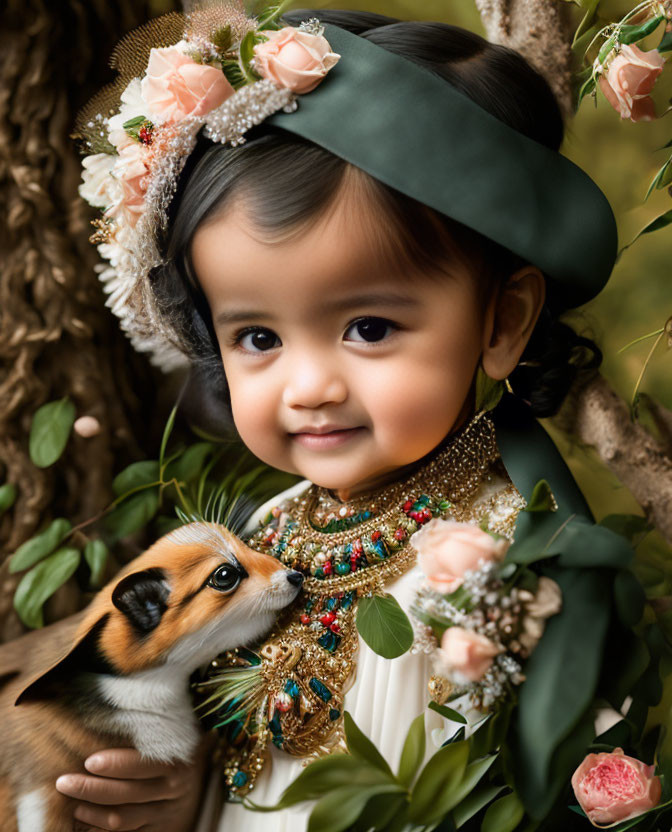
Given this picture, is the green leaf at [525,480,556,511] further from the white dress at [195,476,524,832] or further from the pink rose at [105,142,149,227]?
the pink rose at [105,142,149,227]

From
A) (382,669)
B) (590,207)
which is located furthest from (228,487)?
(590,207)

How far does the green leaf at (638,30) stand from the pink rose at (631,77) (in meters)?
0.01

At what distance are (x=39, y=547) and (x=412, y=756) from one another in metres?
0.98

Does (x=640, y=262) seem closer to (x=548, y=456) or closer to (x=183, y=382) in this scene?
(x=548, y=456)

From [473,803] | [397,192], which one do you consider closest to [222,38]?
[397,192]

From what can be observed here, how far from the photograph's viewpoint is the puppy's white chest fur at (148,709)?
3.57ft

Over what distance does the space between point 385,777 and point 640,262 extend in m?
0.82

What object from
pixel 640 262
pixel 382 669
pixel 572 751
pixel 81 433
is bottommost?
pixel 81 433

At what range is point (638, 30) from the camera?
3.36ft

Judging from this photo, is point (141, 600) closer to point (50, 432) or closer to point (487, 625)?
point (487, 625)

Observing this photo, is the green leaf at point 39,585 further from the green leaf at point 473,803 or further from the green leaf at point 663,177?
the green leaf at point 663,177

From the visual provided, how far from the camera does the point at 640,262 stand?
123 cm

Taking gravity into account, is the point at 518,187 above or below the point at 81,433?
above

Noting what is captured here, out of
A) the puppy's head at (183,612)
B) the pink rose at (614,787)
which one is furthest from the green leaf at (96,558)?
the pink rose at (614,787)
